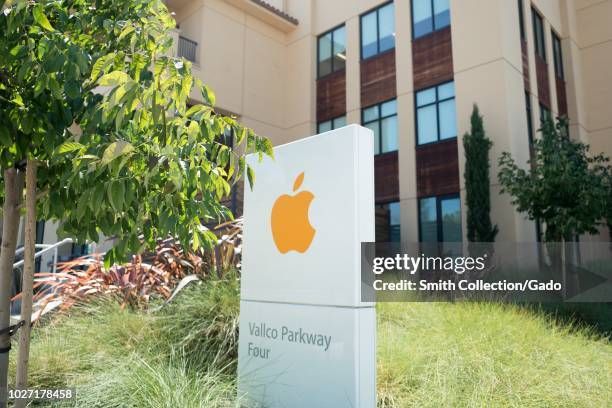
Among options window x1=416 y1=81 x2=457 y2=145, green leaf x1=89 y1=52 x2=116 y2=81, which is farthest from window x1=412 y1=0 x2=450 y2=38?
green leaf x1=89 y1=52 x2=116 y2=81

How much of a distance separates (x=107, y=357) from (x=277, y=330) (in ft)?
5.73

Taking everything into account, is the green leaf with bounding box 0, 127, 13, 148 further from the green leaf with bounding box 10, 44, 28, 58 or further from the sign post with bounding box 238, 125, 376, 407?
the sign post with bounding box 238, 125, 376, 407

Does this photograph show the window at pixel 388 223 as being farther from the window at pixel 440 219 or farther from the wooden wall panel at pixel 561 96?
the wooden wall panel at pixel 561 96

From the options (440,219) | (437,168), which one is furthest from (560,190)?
(437,168)

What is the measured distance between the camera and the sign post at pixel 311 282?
350cm

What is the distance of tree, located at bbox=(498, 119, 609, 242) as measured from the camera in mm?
11000

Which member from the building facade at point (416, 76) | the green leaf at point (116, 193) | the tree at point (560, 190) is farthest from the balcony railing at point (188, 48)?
the green leaf at point (116, 193)

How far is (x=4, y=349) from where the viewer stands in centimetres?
307

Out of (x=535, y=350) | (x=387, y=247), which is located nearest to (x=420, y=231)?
(x=387, y=247)

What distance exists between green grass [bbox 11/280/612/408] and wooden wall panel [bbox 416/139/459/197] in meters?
8.20

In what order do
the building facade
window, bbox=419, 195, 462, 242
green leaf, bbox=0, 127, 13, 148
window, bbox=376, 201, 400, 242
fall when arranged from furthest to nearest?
window, bbox=376, 201, 400, 242
window, bbox=419, 195, 462, 242
the building facade
green leaf, bbox=0, 127, 13, 148

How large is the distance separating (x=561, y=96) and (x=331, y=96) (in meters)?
7.87

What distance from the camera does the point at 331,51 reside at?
1822 cm

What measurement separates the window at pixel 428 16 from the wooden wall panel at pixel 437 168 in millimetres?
3698
